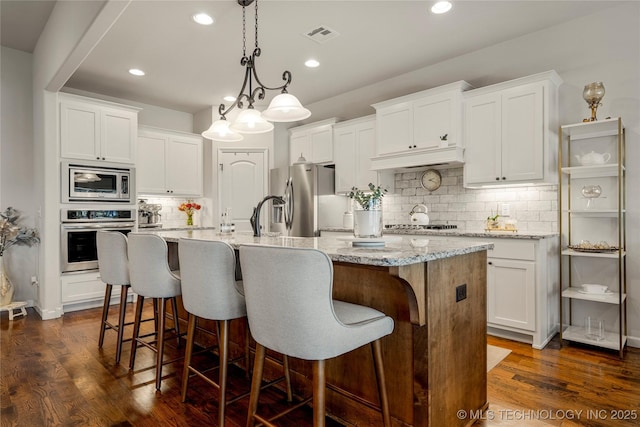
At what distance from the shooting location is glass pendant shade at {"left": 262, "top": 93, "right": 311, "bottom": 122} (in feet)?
8.40

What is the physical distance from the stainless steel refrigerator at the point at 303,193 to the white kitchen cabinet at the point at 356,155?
211mm

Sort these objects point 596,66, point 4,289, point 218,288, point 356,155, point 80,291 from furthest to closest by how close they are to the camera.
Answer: point 356,155 < point 80,291 < point 4,289 < point 596,66 < point 218,288

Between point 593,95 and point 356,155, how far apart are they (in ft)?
8.25

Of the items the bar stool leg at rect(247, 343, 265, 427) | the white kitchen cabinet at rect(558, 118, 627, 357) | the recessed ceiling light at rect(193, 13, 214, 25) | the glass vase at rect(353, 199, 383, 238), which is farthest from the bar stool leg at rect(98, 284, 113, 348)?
the white kitchen cabinet at rect(558, 118, 627, 357)

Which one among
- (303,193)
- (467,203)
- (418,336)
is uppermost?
(303,193)

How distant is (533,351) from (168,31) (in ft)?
13.9

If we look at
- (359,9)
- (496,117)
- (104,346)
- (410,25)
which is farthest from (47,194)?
(496,117)

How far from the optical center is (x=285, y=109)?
8.48ft

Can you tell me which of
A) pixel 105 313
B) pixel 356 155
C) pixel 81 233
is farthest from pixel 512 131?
pixel 81 233

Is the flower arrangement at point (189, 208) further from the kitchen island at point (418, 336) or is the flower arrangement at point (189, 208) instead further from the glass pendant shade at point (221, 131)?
the kitchen island at point (418, 336)

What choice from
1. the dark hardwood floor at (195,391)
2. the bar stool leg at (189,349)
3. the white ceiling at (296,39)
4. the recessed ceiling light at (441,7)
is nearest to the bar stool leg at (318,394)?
the dark hardwood floor at (195,391)

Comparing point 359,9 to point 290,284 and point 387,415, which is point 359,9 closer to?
point 290,284

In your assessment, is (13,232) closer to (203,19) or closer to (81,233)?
(81,233)

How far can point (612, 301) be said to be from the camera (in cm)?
283
